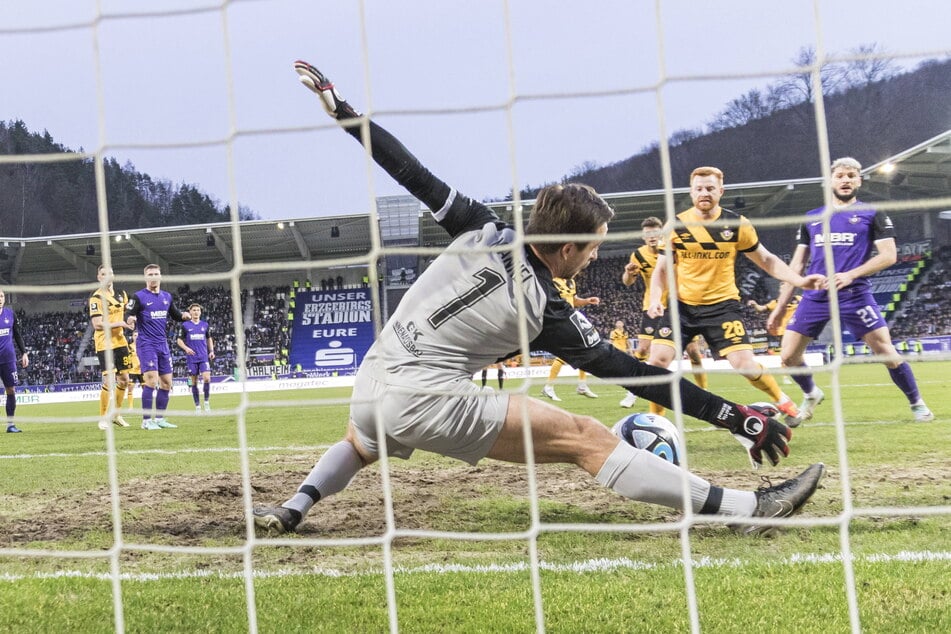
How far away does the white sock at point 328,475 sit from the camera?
11.3 ft

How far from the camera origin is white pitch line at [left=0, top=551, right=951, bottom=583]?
271 cm

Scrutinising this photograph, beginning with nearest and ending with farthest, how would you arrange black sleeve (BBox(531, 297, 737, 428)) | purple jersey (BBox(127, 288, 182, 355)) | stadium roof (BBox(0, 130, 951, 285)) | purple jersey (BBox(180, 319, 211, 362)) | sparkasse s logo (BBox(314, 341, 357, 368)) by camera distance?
black sleeve (BBox(531, 297, 737, 428)) → purple jersey (BBox(127, 288, 182, 355)) → purple jersey (BBox(180, 319, 211, 362)) → stadium roof (BBox(0, 130, 951, 285)) → sparkasse s logo (BBox(314, 341, 357, 368))

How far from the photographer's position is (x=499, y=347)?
2.91m

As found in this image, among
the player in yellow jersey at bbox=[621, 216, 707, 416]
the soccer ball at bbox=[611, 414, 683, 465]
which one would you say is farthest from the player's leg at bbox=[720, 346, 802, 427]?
the soccer ball at bbox=[611, 414, 683, 465]

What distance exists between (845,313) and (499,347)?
14.1 ft

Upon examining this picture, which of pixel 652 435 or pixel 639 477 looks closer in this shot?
pixel 639 477

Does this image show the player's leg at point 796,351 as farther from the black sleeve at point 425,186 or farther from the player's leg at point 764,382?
the black sleeve at point 425,186

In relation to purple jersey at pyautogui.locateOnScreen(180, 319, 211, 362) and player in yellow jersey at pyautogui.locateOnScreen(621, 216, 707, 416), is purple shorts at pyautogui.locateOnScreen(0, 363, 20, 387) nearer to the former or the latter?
purple jersey at pyautogui.locateOnScreen(180, 319, 211, 362)

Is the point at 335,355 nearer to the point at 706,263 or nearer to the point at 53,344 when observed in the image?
the point at 53,344

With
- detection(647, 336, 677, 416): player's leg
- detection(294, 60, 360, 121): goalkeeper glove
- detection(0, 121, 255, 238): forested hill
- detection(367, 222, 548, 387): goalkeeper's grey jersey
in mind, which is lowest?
detection(647, 336, 677, 416): player's leg

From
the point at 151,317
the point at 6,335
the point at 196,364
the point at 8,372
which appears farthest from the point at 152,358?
the point at 196,364

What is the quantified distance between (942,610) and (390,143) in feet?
7.48

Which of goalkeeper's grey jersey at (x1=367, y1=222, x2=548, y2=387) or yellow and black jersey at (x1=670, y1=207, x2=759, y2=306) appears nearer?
goalkeeper's grey jersey at (x1=367, y1=222, x2=548, y2=387)

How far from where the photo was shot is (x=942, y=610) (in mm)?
2195
